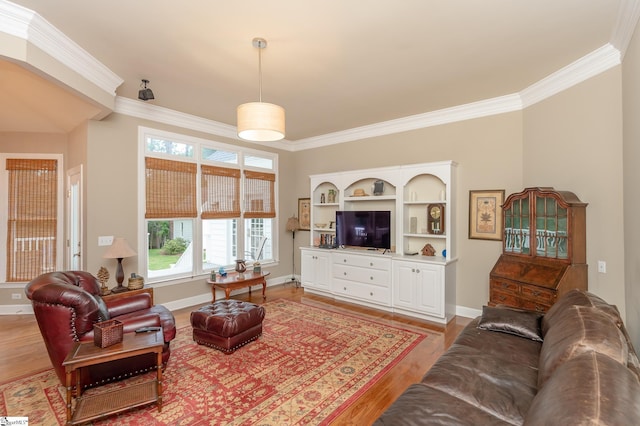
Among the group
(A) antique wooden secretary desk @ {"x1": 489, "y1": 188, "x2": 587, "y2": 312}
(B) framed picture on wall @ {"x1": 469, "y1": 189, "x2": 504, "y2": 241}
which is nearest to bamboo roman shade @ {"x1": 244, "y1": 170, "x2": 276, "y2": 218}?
(B) framed picture on wall @ {"x1": 469, "y1": 189, "x2": 504, "y2": 241}

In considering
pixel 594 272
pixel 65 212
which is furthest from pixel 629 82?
pixel 65 212

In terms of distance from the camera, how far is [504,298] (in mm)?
3422

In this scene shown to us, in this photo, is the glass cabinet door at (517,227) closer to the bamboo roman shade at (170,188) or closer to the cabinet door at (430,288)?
the cabinet door at (430,288)

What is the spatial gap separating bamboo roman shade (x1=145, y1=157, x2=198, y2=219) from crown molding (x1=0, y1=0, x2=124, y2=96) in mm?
1316

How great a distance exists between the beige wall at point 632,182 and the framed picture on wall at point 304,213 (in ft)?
15.4

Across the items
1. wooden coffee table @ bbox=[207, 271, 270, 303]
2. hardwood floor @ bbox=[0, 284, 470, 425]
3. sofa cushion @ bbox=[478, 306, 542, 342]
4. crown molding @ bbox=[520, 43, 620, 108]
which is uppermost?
crown molding @ bbox=[520, 43, 620, 108]

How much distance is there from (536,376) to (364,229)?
3.49 metres

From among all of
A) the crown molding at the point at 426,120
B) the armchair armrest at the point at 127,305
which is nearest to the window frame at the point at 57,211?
the armchair armrest at the point at 127,305

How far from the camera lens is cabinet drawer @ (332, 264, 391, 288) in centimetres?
468

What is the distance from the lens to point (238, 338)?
3.29m

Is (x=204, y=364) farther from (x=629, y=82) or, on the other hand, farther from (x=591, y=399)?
(x=629, y=82)

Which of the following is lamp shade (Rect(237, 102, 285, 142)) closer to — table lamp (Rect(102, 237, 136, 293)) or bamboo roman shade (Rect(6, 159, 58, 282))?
table lamp (Rect(102, 237, 136, 293))

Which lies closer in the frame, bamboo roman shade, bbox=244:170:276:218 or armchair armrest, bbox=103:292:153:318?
armchair armrest, bbox=103:292:153:318

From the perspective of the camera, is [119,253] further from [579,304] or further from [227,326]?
[579,304]
